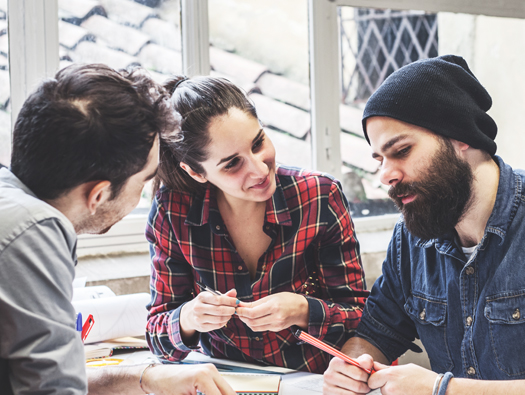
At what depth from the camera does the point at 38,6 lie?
2072mm

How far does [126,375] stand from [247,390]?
0.29 meters

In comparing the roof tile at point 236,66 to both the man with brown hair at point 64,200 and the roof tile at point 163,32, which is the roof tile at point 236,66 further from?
the man with brown hair at point 64,200

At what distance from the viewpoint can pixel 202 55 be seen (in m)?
2.40

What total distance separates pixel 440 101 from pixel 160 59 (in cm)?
147

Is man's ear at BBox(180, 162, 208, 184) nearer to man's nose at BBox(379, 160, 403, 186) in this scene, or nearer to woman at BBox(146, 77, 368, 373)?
woman at BBox(146, 77, 368, 373)

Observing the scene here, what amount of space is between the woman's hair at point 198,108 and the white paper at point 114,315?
1.76ft

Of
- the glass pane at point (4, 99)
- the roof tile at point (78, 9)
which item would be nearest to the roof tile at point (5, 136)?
the glass pane at point (4, 99)

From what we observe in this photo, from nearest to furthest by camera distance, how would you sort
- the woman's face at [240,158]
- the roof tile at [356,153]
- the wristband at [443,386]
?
the wristband at [443,386] < the woman's face at [240,158] < the roof tile at [356,153]

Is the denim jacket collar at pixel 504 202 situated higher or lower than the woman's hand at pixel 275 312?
higher

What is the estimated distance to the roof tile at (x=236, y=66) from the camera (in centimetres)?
252

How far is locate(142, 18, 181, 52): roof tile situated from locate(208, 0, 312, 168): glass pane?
0.91 feet

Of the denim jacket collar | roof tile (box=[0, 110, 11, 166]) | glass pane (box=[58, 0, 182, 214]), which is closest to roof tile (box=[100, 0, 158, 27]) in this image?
glass pane (box=[58, 0, 182, 214])

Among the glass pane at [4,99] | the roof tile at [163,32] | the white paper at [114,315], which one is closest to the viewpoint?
the white paper at [114,315]

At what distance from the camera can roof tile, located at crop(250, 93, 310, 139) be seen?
2686mm
